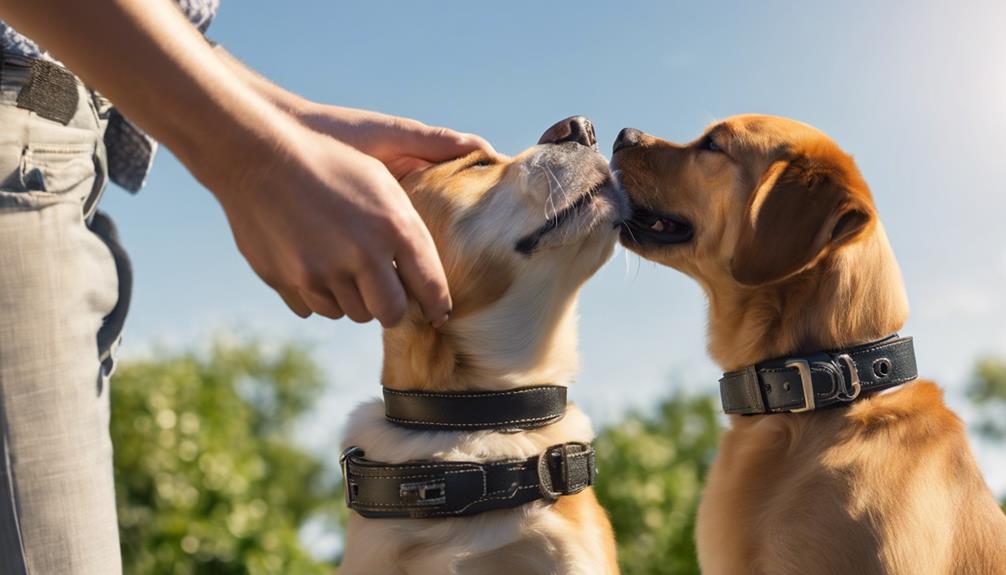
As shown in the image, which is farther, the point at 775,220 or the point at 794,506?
the point at 775,220

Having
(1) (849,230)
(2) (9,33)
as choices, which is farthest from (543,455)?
(2) (9,33)

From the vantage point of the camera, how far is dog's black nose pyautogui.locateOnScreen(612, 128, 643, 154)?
14.3ft

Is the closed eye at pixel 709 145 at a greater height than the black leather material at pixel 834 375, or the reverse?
the closed eye at pixel 709 145

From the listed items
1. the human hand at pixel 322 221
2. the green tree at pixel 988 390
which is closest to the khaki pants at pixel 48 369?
the human hand at pixel 322 221

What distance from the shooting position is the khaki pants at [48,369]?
8.09 feet

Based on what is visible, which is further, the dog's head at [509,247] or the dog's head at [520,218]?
the dog's head at [520,218]

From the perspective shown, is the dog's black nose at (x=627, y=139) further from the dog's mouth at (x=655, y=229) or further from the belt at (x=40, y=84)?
the belt at (x=40, y=84)

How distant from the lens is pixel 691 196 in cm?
414

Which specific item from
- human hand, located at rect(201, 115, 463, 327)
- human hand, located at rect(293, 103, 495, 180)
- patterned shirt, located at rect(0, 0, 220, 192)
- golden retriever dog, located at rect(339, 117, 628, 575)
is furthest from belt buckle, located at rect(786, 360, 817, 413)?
patterned shirt, located at rect(0, 0, 220, 192)

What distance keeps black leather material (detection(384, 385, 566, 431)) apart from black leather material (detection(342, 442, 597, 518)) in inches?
6.4

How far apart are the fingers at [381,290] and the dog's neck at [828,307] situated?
7.00 feet

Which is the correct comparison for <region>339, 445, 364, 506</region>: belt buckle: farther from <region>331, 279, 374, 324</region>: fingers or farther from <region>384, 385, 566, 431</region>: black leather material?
<region>331, 279, 374, 324</region>: fingers

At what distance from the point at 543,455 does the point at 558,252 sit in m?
0.87

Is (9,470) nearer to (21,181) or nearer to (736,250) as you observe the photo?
(21,181)
